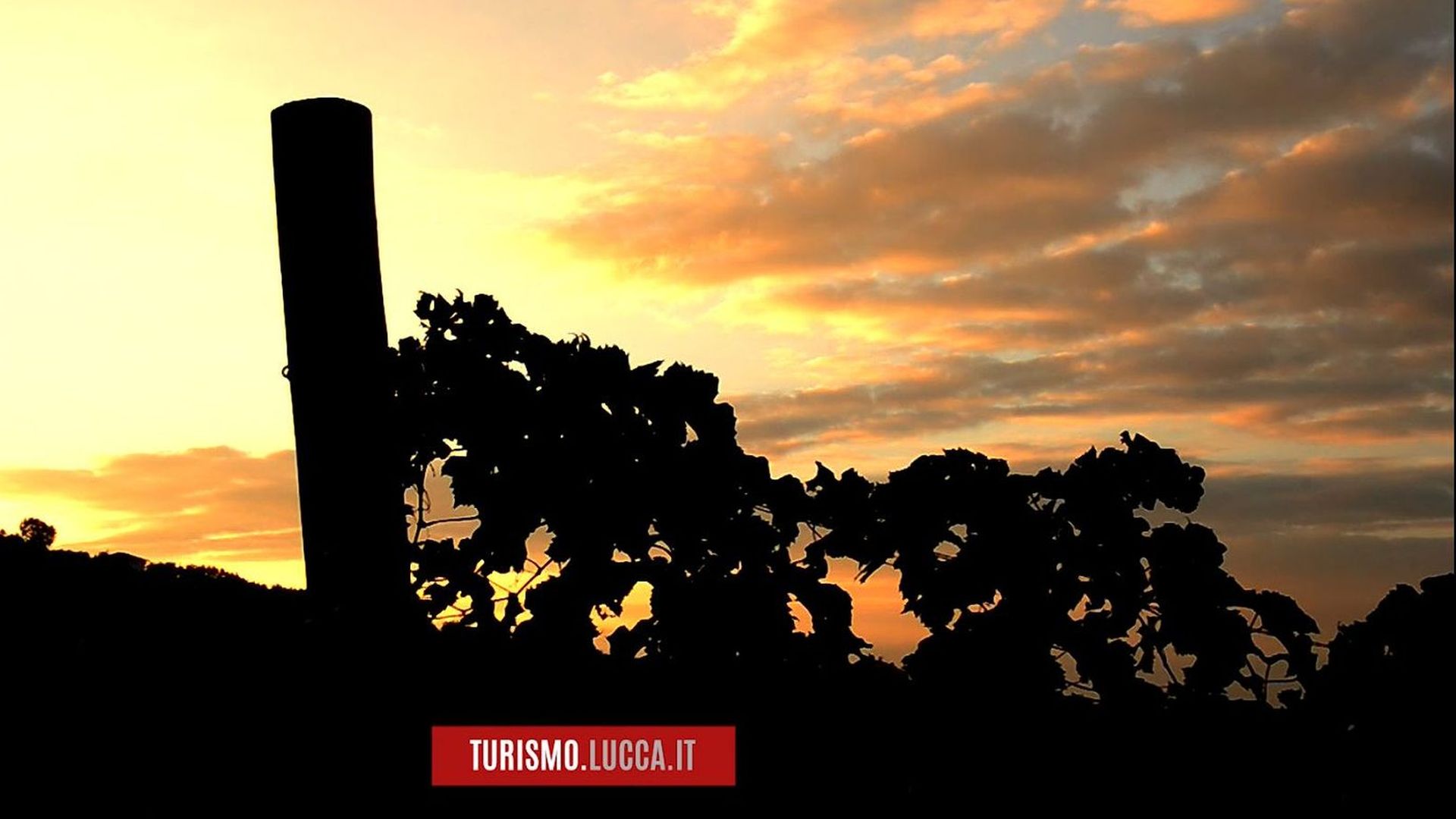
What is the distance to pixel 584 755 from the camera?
5.82 metres

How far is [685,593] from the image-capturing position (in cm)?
588

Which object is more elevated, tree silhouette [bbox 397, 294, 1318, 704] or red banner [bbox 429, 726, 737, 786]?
tree silhouette [bbox 397, 294, 1318, 704]

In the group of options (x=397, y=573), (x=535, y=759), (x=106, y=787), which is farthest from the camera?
(x=397, y=573)

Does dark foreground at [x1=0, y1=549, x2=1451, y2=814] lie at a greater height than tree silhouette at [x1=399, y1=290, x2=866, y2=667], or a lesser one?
lesser

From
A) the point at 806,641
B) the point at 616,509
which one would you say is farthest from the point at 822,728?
the point at 616,509

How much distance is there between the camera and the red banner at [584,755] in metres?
5.67

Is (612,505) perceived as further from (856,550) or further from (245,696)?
(245,696)

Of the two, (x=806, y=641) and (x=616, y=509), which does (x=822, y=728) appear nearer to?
(x=806, y=641)

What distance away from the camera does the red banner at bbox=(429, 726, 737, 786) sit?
5.67 meters

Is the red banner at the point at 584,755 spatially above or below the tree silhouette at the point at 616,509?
below

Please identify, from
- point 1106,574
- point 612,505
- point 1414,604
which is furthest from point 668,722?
point 1414,604

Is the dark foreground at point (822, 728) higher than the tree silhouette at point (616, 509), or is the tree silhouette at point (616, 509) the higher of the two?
the tree silhouette at point (616, 509)

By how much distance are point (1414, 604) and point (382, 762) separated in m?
4.43

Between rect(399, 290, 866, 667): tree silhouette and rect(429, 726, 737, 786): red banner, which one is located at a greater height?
rect(399, 290, 866, 667): tree silhouette
